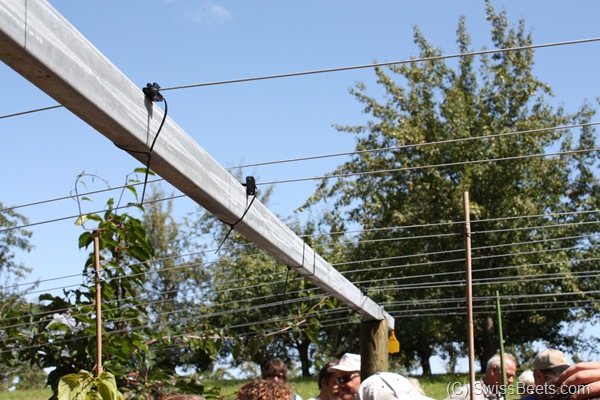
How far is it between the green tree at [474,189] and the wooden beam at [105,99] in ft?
55.9

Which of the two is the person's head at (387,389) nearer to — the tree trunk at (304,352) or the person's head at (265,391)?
the person's head at (265,391)

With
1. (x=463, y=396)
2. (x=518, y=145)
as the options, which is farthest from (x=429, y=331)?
(x=463, y=396)

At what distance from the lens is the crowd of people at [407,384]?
5.04 ft

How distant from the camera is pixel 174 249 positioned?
35.3 metres

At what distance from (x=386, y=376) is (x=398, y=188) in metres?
18.9

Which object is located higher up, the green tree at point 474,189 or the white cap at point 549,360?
the green tree at point 474,189

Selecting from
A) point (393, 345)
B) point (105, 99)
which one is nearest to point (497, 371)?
point (393, 345)

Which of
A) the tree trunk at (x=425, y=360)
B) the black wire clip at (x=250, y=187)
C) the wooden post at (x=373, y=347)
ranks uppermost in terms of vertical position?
the tree trunk at (x=425, y=360)

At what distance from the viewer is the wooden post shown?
7.18 metres

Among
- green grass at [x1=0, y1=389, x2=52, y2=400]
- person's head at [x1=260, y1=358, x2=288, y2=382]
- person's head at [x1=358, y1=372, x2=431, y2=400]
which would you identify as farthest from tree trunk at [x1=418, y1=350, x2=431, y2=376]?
person's head at [x1=358, y1=372, x2=431, y2=400]

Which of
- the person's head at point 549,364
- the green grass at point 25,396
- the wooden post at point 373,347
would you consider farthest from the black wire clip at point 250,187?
the green grass at point 25,396

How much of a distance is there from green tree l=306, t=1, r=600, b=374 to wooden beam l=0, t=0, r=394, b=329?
17047 mm

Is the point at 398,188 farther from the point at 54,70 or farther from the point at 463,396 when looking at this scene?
the point at 54,70

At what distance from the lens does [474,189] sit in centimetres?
2202
